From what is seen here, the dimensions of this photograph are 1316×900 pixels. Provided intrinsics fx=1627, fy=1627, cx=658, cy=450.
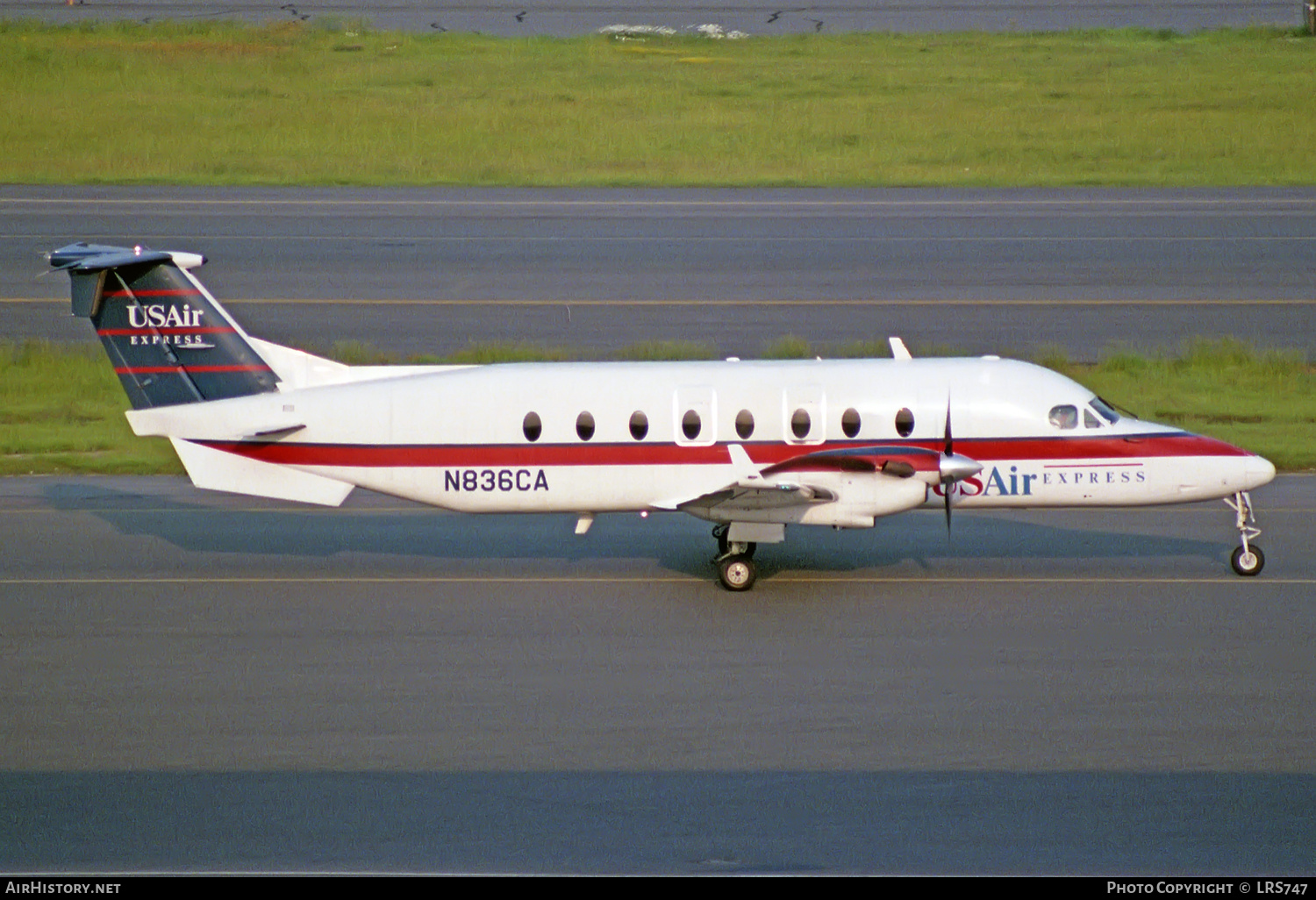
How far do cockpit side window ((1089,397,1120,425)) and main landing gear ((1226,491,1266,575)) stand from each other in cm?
157

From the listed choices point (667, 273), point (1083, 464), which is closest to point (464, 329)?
point (667, 273)

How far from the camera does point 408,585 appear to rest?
1809 centimetres

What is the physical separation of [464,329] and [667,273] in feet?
22.9

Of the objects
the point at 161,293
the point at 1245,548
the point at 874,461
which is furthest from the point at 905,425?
the point at 161,293

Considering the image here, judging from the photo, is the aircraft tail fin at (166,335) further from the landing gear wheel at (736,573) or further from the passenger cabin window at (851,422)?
the passenger cabin window at (851,422)

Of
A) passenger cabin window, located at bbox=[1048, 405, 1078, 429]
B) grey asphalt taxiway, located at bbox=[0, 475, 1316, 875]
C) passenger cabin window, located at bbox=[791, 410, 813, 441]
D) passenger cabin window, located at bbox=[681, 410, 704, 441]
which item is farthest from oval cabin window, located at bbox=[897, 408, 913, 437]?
passenger cabin window, located at bbox=[681, 410, 704, 441]

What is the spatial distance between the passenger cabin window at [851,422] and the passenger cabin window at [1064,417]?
7.03 feet

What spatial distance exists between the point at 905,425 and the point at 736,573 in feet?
8.03

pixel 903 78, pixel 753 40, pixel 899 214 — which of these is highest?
pixel 753 40

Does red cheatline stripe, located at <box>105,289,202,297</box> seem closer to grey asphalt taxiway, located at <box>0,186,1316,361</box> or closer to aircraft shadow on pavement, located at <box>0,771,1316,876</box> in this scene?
aircraft shadow on pavement, located at <box>0,771,1316,876</box>

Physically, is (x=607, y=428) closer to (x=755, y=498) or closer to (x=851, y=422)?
(x=755, y=498)

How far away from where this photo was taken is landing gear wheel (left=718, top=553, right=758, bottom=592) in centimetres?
1752

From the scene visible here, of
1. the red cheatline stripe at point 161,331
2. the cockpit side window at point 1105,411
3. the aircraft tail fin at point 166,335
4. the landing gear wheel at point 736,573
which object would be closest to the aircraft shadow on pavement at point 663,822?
the landing gear wheel at point 736,573

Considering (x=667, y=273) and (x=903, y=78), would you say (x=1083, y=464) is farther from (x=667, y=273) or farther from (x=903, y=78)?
(x=903, y=78)
